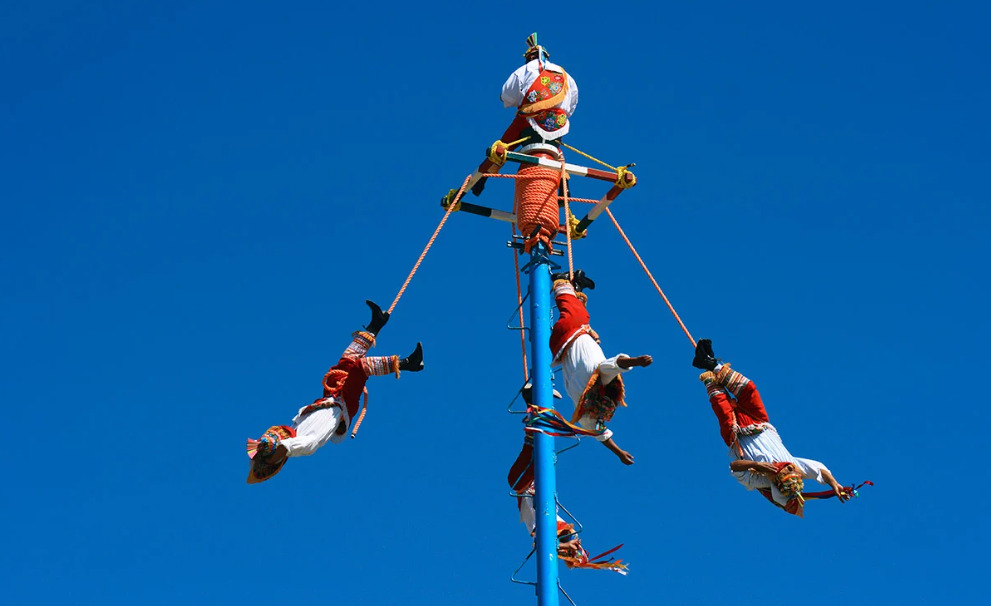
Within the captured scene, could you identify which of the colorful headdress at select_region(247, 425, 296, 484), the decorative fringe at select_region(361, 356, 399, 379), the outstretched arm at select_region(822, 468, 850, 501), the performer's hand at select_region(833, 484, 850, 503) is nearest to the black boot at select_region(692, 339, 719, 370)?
the outstretched arm at select_region(822, 468, 850, 501)

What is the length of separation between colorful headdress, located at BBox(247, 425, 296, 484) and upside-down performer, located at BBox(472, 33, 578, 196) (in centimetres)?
380

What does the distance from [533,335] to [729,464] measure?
7.62 feet

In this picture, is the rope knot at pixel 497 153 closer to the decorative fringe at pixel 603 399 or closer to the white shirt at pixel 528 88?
the white shirt at pixel 528 88

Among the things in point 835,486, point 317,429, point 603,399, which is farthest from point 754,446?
point 317,429

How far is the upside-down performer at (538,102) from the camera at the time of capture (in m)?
14.1

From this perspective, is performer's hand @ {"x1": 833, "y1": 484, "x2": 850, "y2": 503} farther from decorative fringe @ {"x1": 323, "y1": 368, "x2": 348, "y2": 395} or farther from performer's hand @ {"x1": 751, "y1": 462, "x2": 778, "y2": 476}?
decorative fringe @ {"x1": 323, "y1": 368, "x2": 348, "y2": 395}

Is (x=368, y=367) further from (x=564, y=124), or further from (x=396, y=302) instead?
(x=564, y=124)

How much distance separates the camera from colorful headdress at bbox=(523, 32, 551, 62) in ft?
48.1

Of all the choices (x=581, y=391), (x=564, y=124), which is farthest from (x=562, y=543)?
(x=564, y=124)

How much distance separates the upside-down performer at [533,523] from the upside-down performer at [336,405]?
1.47m

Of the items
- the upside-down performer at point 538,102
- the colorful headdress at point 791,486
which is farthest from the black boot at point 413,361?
the colorful headdress at point 791,486

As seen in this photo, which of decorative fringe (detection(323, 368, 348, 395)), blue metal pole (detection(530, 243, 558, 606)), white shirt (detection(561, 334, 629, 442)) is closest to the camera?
blue metal pole (detection(530, 243, 558, 606))

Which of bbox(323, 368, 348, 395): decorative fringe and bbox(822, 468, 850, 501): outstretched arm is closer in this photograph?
bbox(822, 468, 850, 501): outstretched arm

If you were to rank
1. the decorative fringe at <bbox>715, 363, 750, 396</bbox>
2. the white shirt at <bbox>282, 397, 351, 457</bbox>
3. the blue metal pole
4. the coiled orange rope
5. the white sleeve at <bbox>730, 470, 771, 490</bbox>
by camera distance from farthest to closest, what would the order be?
the coiled orange rope, the decorative fringe at <bbox>715, 363, 750, 396</bbox>, the white sleeve at <bbox>730, 470, 771, 490</bbox>, the white shirt at <bbox>282, 397, 351, 457</bbox>, the blue metal pole
